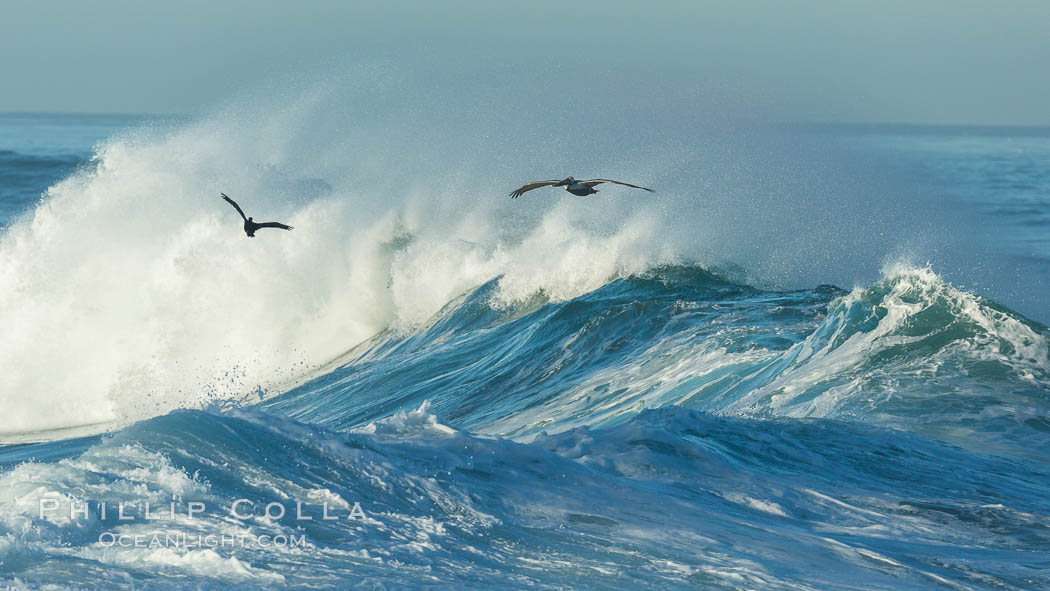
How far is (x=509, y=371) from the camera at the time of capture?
41.2 feet

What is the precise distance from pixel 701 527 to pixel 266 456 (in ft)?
9.50

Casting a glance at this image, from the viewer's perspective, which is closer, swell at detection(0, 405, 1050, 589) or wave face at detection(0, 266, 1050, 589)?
swell at detection(0, 405, 1050, 589)

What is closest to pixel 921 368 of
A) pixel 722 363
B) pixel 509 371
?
A: pixel 722 363

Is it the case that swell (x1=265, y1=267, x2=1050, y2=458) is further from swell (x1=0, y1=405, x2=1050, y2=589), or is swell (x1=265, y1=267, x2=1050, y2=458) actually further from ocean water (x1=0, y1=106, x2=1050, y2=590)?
swell (x1=0, y1=405, x2=1050, y2=589)

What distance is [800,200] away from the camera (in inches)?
850

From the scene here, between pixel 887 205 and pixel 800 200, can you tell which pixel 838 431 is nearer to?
pixel 800 200

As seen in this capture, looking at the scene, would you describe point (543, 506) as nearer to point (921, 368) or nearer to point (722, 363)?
point (722, 363)

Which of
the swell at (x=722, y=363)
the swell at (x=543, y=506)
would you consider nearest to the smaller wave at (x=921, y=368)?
the swell at (x=722, y=363)

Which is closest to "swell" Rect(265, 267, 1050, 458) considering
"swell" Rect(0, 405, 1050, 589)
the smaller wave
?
the smaller wave

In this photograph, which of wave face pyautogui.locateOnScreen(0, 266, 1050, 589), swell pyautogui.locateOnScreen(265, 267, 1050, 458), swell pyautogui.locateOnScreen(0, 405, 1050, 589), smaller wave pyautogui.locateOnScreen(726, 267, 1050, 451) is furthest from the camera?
swell pyautogui.locateOnScreen(265, 267, 1050, 458)

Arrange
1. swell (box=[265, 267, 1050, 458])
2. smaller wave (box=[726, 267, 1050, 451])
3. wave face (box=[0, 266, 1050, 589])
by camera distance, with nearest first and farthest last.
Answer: wave face (box=[0, 266, 1050, 589]) < smaller wave (box=[726, 267, 1050, 451]) < swell (box=[265, 267, 1050, 458])

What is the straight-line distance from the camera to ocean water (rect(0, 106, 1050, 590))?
5.83 metres

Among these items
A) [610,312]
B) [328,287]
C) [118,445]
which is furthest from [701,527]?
[328,287]

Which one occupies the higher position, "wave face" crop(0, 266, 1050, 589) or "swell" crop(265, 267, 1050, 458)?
"swell" crop(265, 267, 1050, 458)
